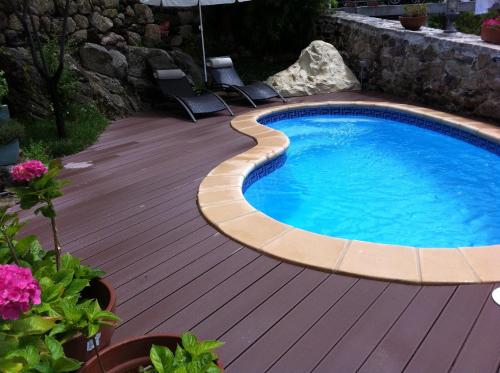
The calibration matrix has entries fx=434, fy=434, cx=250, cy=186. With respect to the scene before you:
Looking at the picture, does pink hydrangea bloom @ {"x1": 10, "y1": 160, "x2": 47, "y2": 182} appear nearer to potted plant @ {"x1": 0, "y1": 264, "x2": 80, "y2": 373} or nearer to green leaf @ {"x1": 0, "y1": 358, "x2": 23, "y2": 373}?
potted plant @ {"x1": 0, "y1": 264, "x2": 80, "y2": 373}

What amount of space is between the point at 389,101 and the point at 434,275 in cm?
533

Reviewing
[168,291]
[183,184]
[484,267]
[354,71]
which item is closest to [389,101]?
[354,71]

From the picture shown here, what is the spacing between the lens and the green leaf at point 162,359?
1271mm

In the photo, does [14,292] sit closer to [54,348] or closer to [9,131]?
[54,348]

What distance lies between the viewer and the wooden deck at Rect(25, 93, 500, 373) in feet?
6.14

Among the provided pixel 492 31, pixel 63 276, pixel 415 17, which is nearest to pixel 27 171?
pixel 63 276

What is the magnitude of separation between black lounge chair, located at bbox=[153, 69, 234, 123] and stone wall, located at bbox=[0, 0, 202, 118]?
44 cm

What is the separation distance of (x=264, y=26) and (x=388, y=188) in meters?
5.49

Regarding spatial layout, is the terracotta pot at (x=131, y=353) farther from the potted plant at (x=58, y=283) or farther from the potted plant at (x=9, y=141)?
the potted plant at (x=9, y=141)

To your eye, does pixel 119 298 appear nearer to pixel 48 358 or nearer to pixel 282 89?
pixel 48 358

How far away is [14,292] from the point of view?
109 centimetres

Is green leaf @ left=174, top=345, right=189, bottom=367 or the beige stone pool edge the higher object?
green leaf @ left=174, top=345, right=189, bottom=367

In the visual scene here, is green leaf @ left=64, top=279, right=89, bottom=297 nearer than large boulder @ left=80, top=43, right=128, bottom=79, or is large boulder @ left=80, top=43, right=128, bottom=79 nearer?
green leaf @ left=64, top=279, right=89, bottom=297

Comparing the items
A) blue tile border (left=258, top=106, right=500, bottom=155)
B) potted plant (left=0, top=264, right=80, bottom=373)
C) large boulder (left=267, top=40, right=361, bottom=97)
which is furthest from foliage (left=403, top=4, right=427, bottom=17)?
potted plant (left=0, top=264, right=80, bottom=373)
